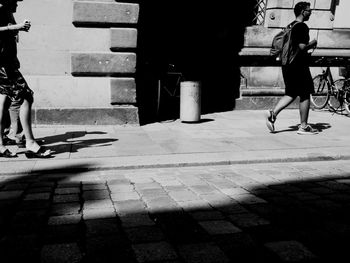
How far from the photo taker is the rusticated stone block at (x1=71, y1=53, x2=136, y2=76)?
700 cm

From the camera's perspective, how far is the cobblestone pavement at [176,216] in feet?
8.27

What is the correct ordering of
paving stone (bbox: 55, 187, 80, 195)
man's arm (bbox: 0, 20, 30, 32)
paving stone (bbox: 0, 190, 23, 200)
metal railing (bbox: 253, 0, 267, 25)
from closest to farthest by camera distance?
1. paving stone (bbox: 0, 190, 23, 200)
2. paving stone (bbox: 55, 187, 80, 195)
3. man's arm (bbox: 0, 20, 30, 32)
4. metal railing (bbox: 253, 0, 267, 25)

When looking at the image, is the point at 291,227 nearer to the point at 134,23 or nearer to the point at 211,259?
the point at 211,259

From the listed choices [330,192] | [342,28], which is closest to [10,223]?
[330,192]

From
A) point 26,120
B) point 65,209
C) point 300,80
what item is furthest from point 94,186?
point 300,80

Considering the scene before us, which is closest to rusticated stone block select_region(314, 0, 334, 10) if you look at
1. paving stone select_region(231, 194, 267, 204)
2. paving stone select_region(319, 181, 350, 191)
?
paving stone select_region(319, 181, 350, 191)

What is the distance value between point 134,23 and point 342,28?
18.8 ft

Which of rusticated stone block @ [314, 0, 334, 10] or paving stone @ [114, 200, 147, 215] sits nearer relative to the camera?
paving stone @ [114, 200, 147, 215]

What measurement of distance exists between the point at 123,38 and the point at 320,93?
216 inches

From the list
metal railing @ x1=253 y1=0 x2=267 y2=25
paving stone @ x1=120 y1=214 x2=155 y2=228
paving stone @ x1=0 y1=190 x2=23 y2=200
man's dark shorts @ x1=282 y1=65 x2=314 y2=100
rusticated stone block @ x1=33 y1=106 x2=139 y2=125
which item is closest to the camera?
paving stone @ x1=120 y1=214 x2=155 y2=228

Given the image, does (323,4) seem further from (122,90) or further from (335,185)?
(335,185)

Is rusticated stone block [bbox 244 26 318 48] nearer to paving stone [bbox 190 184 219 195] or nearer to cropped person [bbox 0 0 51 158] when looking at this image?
cropped person [bbox 0 0 51 158]

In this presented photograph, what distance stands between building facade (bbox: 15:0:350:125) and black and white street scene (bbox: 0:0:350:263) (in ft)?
0.09

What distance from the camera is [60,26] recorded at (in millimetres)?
6934
